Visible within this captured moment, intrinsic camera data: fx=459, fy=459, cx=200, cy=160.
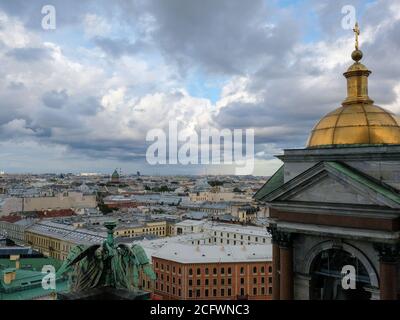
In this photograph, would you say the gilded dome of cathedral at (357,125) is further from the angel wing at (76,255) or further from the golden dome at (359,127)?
the angel wing at (76,255)

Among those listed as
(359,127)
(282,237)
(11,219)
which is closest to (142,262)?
(282,237)

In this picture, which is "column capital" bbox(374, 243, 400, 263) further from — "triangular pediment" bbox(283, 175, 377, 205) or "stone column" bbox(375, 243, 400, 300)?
"triangular pediment" bbox(283, 175, 377, 205)

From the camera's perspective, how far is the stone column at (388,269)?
1291 cm

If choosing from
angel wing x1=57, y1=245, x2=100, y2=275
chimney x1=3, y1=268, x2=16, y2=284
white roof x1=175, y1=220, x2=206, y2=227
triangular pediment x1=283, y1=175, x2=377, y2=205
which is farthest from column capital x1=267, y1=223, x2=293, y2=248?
white roof x1=175, y1=220, x2=206, y2=227

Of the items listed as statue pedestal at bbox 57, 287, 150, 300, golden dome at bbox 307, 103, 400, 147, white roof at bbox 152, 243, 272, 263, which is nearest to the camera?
statue pedestal at bbox 57, 287, 150, 300

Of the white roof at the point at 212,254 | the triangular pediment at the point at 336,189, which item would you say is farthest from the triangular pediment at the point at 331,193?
the white roof at the point at 212,254

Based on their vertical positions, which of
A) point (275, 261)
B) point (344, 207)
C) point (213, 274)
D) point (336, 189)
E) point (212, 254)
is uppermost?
point (336, 189)

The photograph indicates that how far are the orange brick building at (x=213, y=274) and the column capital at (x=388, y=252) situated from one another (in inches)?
1646

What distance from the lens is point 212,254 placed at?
2184 inches

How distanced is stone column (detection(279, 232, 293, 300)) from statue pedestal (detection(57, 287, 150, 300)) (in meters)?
6.53

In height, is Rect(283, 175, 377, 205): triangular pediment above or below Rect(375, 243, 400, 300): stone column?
above

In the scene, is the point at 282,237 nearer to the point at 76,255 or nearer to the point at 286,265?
the point at 286,265

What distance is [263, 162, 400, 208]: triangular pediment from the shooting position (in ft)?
43.2

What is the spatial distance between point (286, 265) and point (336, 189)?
130 inches
